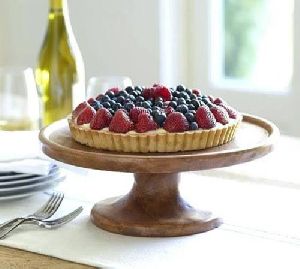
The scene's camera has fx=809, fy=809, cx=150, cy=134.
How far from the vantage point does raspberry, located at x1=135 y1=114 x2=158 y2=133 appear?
1.12m

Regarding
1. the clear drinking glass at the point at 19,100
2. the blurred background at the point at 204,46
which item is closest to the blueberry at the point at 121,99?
the clear drinking glass at the point at 19,100

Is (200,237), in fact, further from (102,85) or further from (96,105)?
(102,85)

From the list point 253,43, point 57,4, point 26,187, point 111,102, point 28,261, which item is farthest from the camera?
point 253,43

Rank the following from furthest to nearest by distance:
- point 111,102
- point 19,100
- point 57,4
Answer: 1. point 57,4
2. point 19,100
3. point 111,102

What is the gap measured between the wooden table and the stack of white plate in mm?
180

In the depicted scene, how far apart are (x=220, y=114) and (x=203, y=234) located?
0.58 feet

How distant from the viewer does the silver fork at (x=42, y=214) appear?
1171 millimetres

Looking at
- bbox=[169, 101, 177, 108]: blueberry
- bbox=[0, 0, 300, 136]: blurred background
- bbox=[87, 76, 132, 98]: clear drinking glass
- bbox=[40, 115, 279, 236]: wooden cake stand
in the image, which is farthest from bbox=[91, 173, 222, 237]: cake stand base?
bbox=[0, 0, 300, 136]: blurred background

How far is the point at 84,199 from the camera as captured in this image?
132 centimetres

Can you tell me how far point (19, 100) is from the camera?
59.6 inches

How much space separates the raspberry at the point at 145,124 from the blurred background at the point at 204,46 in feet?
5.01

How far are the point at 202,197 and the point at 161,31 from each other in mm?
1491

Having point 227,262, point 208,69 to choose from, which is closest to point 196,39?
point 208,69

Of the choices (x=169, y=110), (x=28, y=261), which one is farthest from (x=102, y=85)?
(x=28, y=261)
